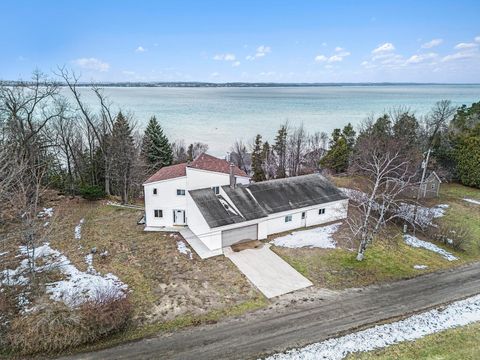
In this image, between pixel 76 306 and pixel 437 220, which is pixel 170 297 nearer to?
pixel 76 306

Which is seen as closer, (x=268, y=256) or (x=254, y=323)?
(x=254, y=323)

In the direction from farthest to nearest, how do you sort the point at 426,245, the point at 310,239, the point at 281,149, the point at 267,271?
the point at 281,149, the point at 310,239, the point at 426,245, the point at 267,271

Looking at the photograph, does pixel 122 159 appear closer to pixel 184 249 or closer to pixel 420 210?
pixel 184 249

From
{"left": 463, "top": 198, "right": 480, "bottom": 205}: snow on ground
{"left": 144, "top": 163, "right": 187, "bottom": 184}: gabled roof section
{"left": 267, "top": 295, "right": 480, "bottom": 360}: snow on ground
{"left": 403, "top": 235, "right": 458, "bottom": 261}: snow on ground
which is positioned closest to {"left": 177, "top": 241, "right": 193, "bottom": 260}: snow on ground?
{"left": 144, "top": 163, "right": 187, "bottom": 184}: gabled roof section

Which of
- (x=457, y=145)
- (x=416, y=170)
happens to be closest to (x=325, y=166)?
(x=416, y=170)

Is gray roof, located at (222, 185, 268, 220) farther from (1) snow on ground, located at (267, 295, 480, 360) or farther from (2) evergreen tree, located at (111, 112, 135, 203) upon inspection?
(2) evergreen tree, located at (111, 112, 135, 203)

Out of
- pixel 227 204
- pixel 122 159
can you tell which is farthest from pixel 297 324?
pixel 122 159
